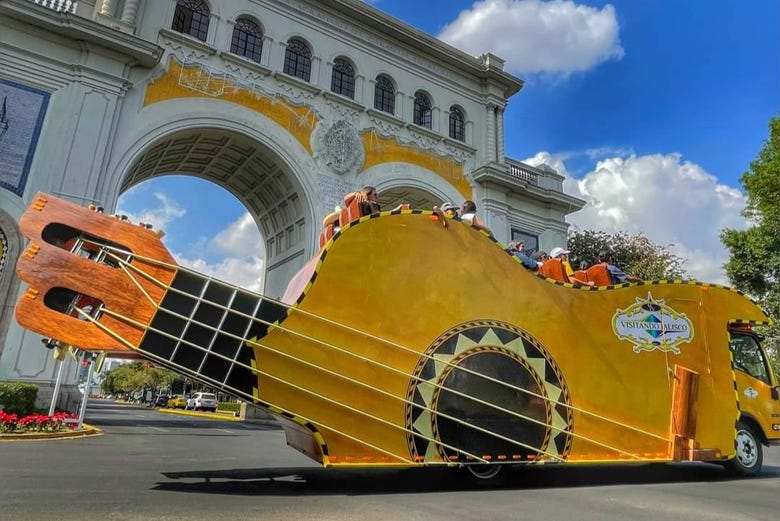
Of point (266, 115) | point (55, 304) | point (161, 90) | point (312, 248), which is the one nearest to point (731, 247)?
point (312, 248)

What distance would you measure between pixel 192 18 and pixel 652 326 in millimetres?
19020

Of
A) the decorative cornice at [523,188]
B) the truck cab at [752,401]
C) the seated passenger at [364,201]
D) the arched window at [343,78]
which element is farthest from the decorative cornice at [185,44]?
the truck cab at [752,401]

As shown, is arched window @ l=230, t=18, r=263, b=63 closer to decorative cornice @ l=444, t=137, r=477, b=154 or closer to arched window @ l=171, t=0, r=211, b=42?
arched window @ l=171, t=0, r=211, b=42

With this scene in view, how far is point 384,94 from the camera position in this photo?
2195cm

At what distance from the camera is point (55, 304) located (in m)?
4.49

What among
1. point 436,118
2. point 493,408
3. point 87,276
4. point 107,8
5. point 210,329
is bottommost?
point 493,408

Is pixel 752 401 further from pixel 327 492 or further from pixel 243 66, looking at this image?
pixel 243 66

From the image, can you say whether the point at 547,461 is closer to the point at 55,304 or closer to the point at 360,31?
the point at 55,304

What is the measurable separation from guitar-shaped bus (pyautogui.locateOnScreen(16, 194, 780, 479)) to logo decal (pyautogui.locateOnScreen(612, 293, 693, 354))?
2 cm

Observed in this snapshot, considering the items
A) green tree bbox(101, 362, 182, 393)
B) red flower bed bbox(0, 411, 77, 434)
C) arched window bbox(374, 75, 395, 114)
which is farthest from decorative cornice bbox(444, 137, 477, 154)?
green tree bbox(101, 362, 182, 393)

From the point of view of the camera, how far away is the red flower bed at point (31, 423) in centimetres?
976

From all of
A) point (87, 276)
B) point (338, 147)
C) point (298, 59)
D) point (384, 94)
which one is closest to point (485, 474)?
point (87, 276)

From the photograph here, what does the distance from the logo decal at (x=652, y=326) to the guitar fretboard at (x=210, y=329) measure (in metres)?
4.70

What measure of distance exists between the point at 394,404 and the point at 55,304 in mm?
3500
